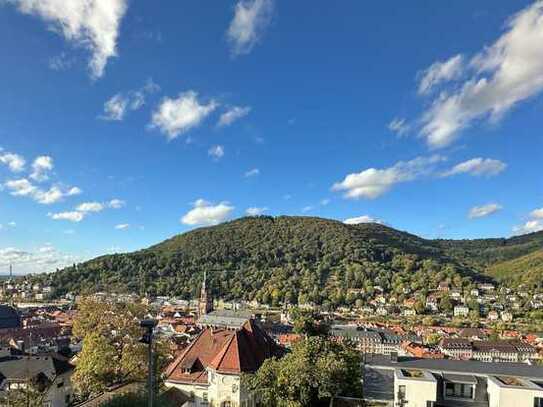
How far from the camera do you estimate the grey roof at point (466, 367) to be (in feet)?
75.6

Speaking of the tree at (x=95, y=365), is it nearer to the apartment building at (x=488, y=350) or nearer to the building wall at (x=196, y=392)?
the building wall at (x=196, y=392)

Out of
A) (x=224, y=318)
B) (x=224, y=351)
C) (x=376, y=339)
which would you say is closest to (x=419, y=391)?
(x=224, y=351)

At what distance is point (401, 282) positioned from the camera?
17388cm

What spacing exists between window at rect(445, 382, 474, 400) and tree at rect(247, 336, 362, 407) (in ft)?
17.1

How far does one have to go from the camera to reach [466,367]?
23812mm

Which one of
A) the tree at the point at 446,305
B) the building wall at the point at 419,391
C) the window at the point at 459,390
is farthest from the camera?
the tree at the point at 446,305

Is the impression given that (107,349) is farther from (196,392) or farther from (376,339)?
(376,339)

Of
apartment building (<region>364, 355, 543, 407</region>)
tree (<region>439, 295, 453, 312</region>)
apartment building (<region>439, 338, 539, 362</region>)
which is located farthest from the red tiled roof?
tree (<region>439, 295, 453, 312</region>)

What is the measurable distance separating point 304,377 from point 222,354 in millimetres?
6605

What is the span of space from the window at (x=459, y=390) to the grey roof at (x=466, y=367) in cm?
77

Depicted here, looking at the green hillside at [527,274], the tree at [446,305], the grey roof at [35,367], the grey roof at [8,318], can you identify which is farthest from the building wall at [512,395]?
the green hillside at [527,274]

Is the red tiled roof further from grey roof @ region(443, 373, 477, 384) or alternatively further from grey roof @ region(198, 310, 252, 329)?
grey roof @ region(198, 310, 252, 329)

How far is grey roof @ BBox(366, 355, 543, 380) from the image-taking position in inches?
907

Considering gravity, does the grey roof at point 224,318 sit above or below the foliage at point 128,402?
below
